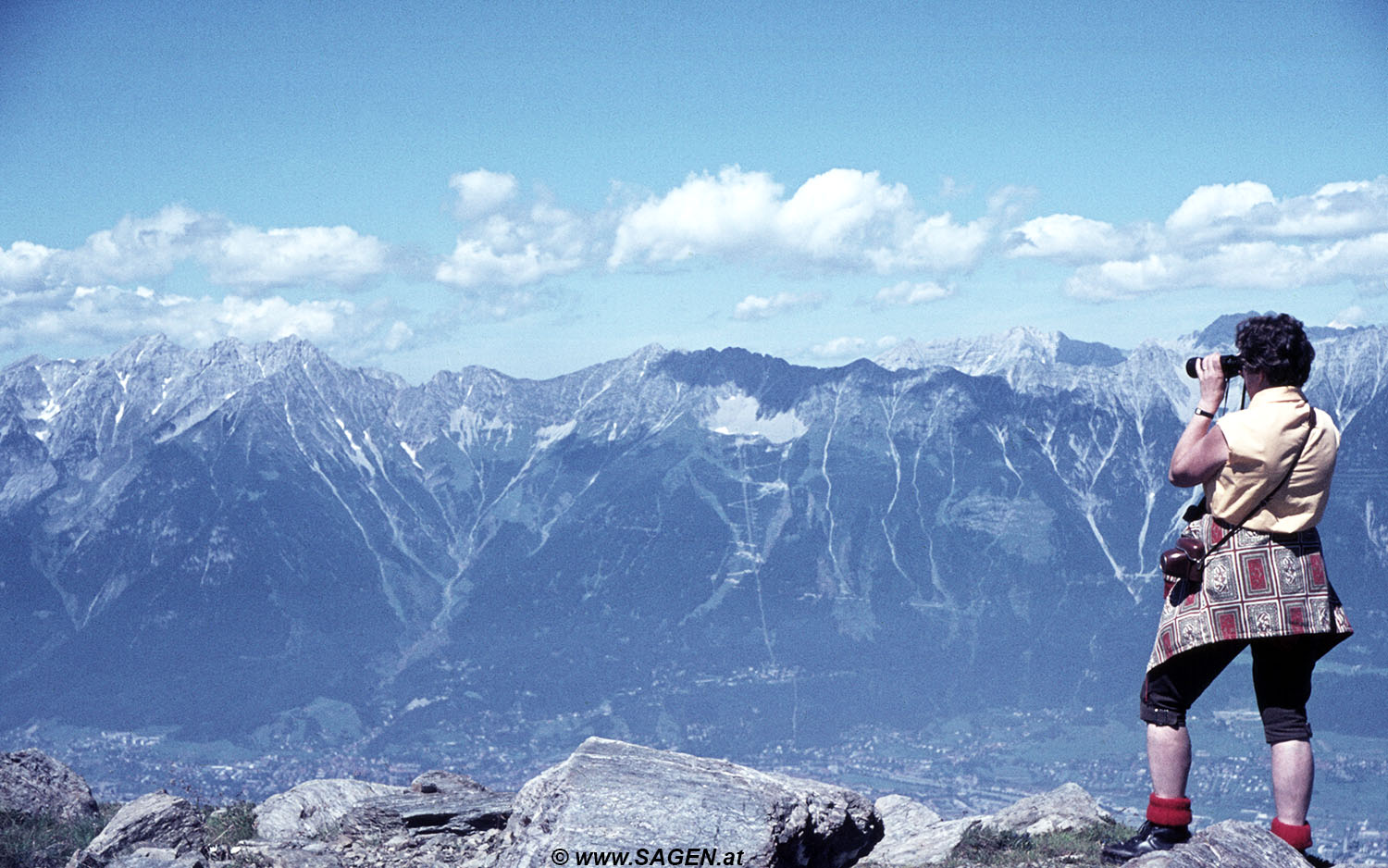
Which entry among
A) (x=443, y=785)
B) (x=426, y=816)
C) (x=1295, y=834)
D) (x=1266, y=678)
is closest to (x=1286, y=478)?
(x=1266, y=678)

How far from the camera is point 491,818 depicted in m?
11.4

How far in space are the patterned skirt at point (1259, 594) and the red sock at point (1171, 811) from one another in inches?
43.4

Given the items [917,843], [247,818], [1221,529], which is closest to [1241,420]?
[1221,529]

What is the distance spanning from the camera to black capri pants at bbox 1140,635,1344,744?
701cm

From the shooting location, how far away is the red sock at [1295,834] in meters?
7.15

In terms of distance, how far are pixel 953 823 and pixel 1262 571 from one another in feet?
26.4

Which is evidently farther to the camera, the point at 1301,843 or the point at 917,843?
the point at 917,843

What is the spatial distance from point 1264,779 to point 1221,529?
19971 cm

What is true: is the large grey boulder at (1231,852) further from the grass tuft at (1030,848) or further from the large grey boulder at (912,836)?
the large grey boulder at (912,836)

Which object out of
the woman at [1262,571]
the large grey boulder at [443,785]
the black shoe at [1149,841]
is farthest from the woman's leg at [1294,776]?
the large grey boulder at [443,785]

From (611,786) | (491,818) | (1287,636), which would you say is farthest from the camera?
(491,818)

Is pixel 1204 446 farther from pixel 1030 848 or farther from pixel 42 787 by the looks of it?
pixel 42 787

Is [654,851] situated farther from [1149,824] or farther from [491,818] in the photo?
[491,818]

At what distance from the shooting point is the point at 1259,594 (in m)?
6.94
